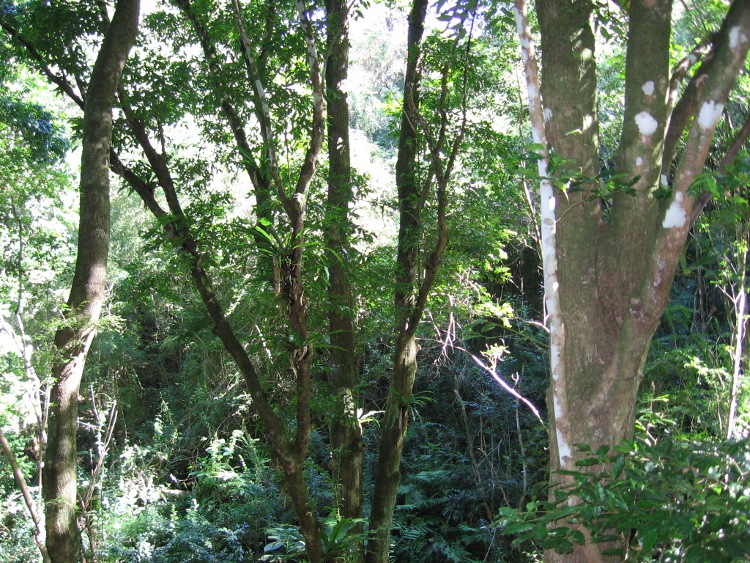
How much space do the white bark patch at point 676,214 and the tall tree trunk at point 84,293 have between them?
2654 mm

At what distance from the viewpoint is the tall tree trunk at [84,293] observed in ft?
10.0

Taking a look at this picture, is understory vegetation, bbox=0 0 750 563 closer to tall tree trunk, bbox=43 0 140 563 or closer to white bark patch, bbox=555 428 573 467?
white bark patch, bbox=555 428 573 467

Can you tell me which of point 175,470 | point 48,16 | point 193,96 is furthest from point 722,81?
point 175,470

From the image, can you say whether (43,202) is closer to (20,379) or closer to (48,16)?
(20,379)

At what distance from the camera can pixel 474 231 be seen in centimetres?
448

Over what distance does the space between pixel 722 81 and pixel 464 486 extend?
22.3 feet

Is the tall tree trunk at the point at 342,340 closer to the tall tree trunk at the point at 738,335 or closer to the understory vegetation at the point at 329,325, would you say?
the understory vegetation at the point at 329,325

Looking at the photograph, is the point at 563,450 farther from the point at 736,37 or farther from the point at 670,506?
the point at 736,37

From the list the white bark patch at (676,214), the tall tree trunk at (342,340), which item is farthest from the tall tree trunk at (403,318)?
the white bark patch at (676,214)

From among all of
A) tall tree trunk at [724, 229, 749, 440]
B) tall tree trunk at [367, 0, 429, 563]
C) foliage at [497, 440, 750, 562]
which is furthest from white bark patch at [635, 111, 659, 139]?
tall tree trunk at [367, 0, 429, 563]

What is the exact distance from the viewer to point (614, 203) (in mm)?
2145

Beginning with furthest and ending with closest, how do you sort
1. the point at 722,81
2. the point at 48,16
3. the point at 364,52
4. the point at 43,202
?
the point at 364,52
the point at 43,202
the point at 48,16
the point at 722,81

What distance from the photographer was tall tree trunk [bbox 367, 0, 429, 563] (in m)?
4.64

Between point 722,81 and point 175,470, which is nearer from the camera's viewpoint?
point 722,81
